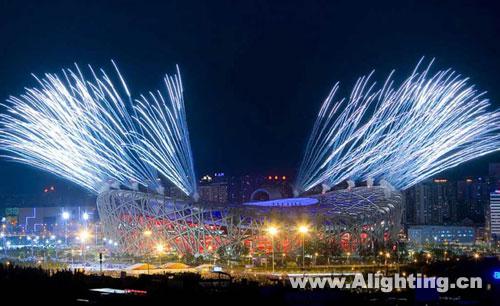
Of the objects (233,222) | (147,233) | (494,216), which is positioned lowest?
(494,216)

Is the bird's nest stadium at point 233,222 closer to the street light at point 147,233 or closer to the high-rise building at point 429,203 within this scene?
the street light at point 147,233

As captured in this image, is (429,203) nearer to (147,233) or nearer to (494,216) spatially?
(494,216)

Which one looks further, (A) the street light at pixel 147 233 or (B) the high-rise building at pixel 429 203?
(B) the high-rise building at pixel 429 203

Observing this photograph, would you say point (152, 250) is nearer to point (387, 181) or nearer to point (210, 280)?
point (387, 181)

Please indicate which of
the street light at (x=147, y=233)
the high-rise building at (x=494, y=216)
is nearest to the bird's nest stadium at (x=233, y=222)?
the street light at (x=147, y=233)

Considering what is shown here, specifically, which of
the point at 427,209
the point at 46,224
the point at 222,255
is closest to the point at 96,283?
the point at 222,255

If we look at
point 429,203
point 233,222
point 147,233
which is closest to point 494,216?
point 429,203

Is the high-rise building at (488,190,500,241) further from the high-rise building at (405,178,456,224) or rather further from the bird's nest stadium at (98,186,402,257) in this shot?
the bird's nest stadium at (98,186,402,257)

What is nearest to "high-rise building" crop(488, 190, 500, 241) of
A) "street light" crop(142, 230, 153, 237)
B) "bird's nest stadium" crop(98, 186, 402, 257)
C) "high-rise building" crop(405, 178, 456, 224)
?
"high-rise building" crop(405, 178, 456, 224)
